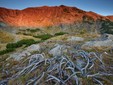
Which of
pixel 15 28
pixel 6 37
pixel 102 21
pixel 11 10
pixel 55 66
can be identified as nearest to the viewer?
pixel 55 66

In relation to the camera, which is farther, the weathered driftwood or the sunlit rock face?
the sunlit rock face

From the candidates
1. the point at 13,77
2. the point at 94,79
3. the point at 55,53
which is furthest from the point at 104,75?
the point at 13,77

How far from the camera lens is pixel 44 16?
83312mm

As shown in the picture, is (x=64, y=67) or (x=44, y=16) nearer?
(x=64, y=67)

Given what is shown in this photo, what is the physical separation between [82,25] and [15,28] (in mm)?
24518

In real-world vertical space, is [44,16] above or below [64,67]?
below

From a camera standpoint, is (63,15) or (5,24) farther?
(63,15)

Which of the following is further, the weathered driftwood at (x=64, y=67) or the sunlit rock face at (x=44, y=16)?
the sunlit rock face at (x=44, y=16)

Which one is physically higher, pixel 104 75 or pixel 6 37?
pixel 104 75

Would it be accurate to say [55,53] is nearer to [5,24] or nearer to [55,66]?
[55,66]

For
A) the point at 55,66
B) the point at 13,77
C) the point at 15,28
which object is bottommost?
the point at 15,28

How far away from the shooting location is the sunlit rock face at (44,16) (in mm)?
77500

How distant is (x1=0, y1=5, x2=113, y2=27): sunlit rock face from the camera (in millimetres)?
77500

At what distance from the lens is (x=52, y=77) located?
18.8 ft
